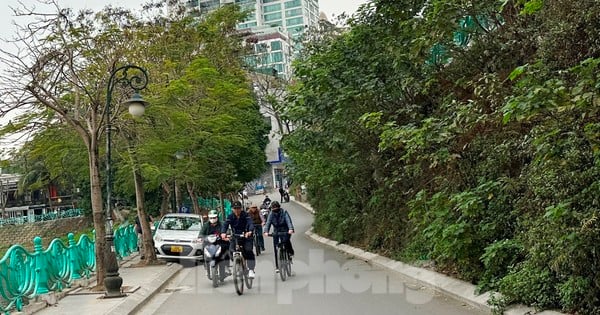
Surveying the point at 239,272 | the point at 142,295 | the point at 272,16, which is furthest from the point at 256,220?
the point at 272,16

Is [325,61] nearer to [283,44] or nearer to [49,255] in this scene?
[49,255]

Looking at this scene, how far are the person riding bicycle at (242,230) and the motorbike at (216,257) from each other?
251 millimetres

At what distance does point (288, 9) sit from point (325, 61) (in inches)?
4590

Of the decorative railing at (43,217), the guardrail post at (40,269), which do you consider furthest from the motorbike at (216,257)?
the decorative railing at (43,217)

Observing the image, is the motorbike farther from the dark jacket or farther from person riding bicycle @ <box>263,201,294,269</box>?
person riding bicycle @ <box>263,201,294,269</box>

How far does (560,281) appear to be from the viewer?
25.2 feet

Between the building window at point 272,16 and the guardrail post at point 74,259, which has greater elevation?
→ the building window at point 272,16

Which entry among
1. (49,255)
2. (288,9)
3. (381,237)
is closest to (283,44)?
(288,9)

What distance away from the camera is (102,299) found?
12219 millimetres

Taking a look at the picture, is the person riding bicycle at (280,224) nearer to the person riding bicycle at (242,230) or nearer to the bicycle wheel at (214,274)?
the person riding bicycle at (242,230)

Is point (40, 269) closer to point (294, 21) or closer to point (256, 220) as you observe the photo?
point (256, 220)

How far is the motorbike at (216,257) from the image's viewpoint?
13398mm

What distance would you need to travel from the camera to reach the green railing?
10031 millimetres

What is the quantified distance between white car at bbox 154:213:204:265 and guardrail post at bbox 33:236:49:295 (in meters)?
8.30
